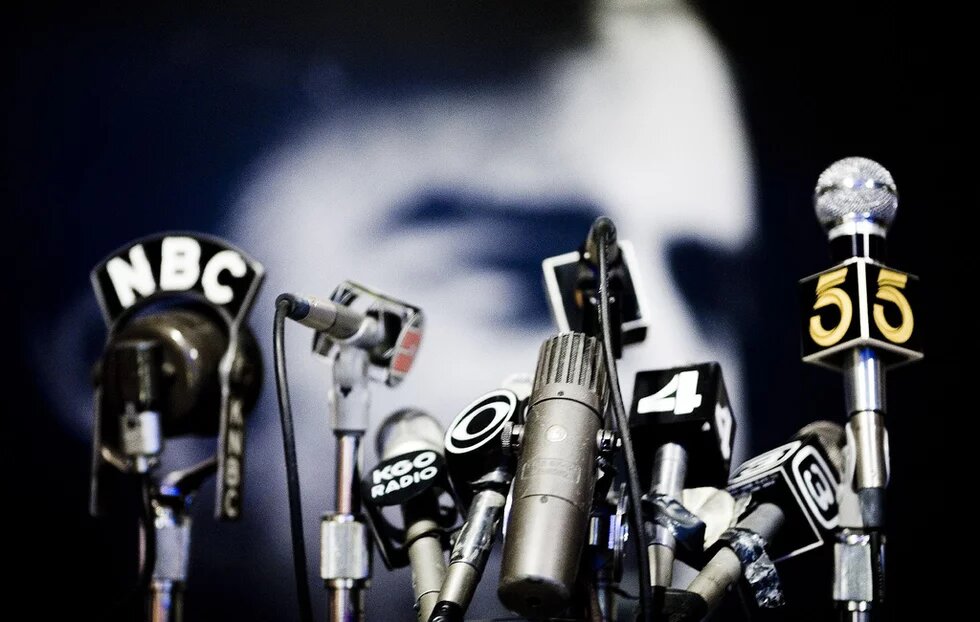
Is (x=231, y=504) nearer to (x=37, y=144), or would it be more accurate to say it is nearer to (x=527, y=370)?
(x=527, y=370)

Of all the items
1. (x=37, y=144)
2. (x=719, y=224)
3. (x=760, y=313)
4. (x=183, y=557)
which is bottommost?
(x=183, y=557)

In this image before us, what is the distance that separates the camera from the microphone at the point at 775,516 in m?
1.31

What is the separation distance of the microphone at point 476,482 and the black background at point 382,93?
2.84 ft

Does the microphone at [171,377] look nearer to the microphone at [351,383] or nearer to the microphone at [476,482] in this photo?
the microphone at [351,383]

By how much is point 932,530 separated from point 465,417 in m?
1.02

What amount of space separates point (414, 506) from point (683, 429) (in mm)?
349

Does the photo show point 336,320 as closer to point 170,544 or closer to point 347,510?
point 347,510

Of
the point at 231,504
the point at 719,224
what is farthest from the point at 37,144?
the point at 719,224

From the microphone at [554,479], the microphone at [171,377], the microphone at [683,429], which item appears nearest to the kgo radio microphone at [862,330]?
the microphone at [683,429]

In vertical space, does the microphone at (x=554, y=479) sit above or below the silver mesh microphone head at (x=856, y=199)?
below

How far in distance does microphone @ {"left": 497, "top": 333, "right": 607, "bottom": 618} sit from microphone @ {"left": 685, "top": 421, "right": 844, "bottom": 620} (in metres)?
0.27

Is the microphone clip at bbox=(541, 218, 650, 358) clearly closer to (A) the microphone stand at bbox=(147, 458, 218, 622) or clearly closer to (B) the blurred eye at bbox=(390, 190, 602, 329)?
(B) the blurred eye at bbox=(390, 190, 602, 329)

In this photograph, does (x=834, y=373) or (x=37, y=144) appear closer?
(x=834, y=373)

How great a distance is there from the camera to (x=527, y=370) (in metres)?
2.07
